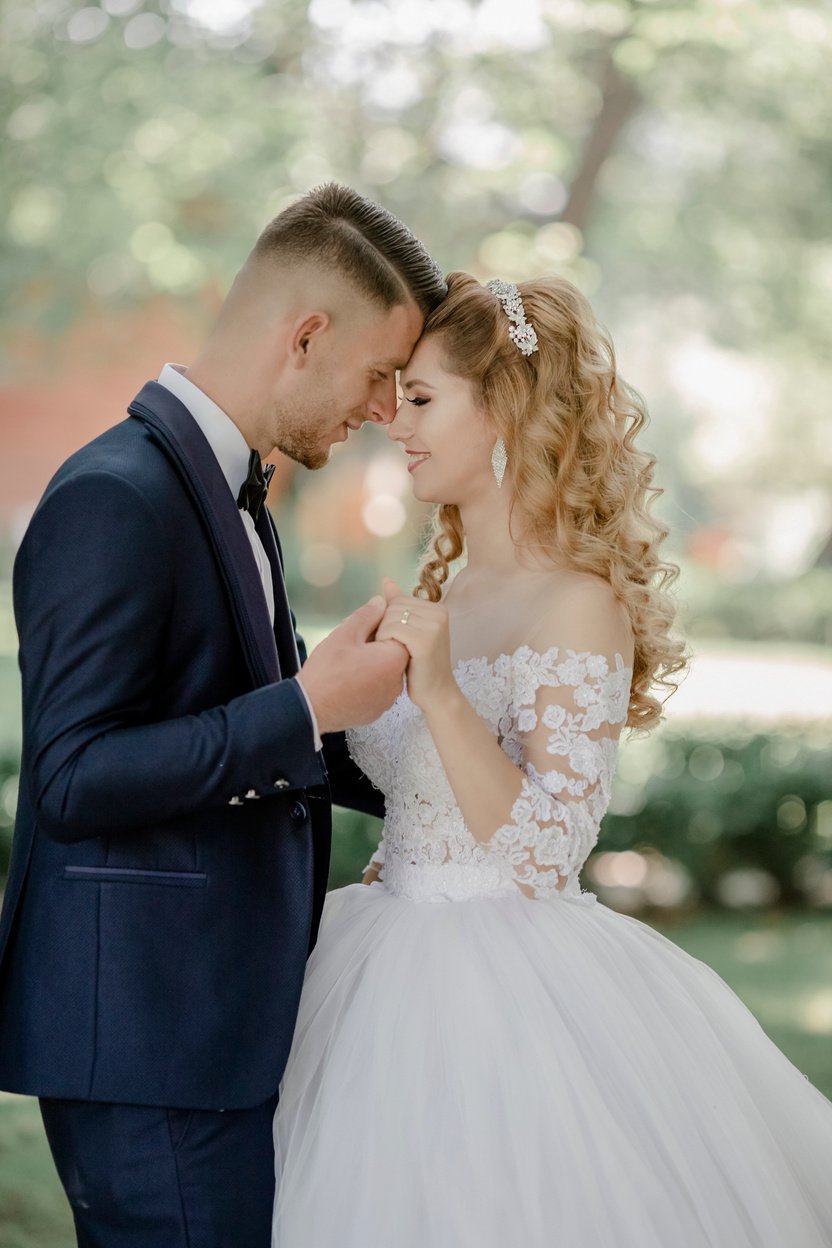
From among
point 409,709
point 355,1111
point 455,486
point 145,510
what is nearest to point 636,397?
point 455,486

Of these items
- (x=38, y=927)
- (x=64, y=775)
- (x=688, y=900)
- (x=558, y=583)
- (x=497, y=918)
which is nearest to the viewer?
(x=64, y=775)

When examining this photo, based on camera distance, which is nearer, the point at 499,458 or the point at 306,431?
the point at 306,431

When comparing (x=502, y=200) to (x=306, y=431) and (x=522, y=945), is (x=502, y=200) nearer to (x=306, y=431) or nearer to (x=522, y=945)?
(x=306, y=431)

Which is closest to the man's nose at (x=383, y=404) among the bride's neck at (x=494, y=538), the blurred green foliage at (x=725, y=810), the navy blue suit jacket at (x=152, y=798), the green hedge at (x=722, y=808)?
the bride's neck at (x=494, y=538)

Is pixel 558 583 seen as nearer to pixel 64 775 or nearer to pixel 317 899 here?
pixel 317 899

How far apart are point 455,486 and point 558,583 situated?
0.36 meters

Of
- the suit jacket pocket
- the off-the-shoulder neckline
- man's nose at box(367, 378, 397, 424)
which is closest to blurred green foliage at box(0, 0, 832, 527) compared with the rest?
man's nose at box(367, 378, 397, 424)

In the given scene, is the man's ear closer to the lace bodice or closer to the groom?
the groom

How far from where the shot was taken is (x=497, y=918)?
9.00 ft

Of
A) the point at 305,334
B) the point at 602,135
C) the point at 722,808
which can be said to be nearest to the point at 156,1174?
the point at 305,334

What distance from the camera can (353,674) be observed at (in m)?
2.26

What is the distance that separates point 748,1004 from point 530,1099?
14.7 feet

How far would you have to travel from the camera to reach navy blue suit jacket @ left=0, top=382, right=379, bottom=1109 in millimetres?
2100

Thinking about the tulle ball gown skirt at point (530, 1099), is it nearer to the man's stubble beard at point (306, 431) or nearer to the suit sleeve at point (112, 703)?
the suit sleeve at point (112, 703)
